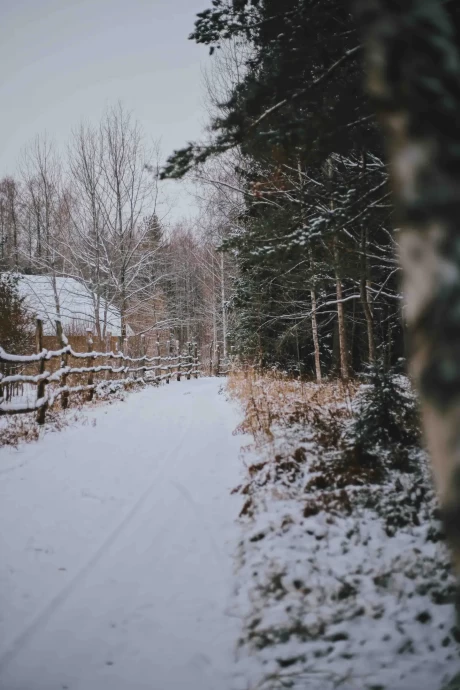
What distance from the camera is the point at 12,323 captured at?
13.2m

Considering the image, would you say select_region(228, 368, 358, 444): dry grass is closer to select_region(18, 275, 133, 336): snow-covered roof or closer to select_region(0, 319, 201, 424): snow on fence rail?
select_region(0, 319, 201, 424): snow on fence rail

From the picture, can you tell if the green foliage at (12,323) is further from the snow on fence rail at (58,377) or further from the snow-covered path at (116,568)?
the snow-covered path at (116,568)

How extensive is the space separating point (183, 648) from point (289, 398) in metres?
5.16

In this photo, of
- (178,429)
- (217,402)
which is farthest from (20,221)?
(178,429)

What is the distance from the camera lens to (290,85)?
3.67m

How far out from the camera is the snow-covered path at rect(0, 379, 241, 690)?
2.09 metres

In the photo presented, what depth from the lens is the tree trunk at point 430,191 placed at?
1.61 feet

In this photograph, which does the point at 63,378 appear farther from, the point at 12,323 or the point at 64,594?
the point at 64,594

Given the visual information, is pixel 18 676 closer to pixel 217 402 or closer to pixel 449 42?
pixel 449 42

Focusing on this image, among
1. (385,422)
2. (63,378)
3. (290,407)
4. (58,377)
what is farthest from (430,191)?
(63,378)

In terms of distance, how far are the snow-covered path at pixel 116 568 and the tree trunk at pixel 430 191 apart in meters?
2.25

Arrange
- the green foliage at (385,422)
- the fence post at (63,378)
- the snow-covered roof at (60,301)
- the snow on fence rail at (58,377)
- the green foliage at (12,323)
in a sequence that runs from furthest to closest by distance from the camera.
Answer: the snow-covered roof at (60,301) → the green foliage at (12,323) → the fence post at (63,378) → the snow on fence rail at (58,377) → the green foliage at (385,422)

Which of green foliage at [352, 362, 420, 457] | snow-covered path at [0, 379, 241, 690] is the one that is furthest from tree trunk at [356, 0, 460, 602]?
green foliage at [352, 362, 420, 457]

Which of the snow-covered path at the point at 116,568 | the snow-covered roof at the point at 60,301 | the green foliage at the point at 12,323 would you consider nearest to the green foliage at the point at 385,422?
the snow-covered path at the point at 116,568
